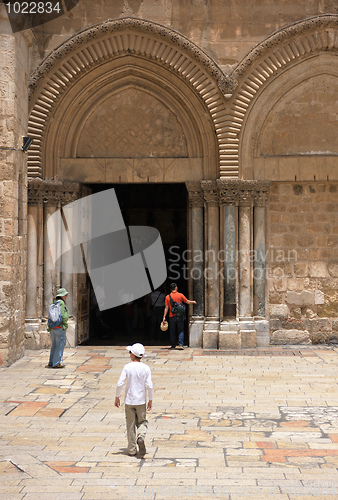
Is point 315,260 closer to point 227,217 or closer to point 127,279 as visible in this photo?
point 227,217

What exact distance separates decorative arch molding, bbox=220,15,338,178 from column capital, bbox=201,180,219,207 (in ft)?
0.92

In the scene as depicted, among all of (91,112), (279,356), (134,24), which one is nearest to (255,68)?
(134,24)

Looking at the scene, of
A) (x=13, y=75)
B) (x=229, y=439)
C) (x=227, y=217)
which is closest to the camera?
(x=229, y=439)

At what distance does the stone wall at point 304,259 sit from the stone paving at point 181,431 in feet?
4.77

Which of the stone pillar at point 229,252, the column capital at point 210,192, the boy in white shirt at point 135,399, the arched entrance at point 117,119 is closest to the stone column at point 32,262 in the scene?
the arched entrance at point 117,119

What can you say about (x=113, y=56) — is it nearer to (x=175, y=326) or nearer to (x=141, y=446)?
(x=175, y=326)

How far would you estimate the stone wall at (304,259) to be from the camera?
1409 centimetres

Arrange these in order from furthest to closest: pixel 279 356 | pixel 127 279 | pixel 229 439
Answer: pixel 127 279 → pixel 279 356 → pixel 229 439

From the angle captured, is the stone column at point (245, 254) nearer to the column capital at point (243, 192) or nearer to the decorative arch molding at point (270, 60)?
the column capital at point (243, 192)

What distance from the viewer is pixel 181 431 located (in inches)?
306

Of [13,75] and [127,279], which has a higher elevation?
[13,75]

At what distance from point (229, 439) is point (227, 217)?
22.7 ft

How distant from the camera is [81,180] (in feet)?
46.7

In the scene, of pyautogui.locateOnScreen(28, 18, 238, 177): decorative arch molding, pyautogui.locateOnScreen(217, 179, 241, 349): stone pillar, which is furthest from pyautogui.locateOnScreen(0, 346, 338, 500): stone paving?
pyautogui.locateOnScreen(28, 18, 238, 177): decorative arch molding
